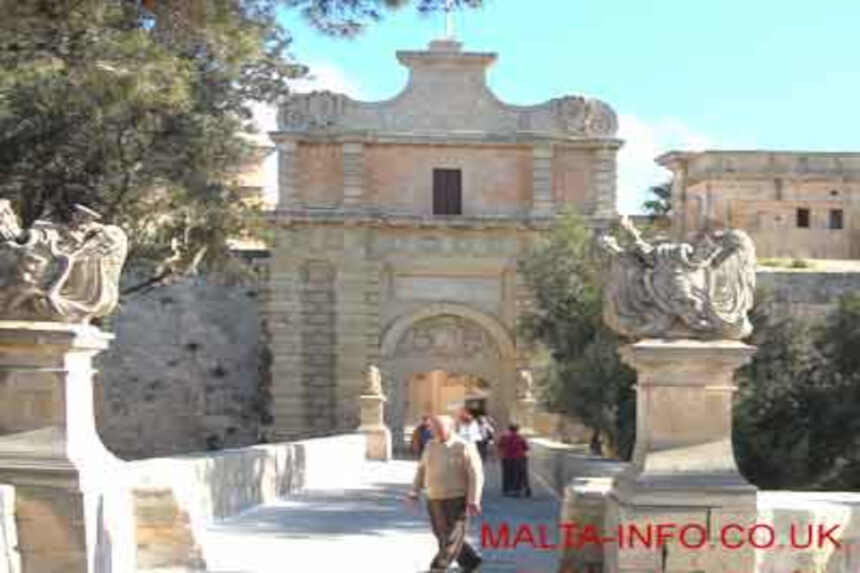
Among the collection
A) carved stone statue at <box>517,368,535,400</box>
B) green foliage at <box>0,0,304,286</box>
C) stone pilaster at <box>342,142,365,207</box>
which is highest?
stone pilaster at <box>342,142,365,207</box>

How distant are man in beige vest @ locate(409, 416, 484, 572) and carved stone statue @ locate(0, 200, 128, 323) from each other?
7.68 ft

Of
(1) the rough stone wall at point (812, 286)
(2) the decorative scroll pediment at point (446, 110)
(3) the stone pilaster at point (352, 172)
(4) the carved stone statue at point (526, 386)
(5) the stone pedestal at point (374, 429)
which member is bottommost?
(5) the stone pedestal at point (374, 429)

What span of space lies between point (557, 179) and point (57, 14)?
2309 cm

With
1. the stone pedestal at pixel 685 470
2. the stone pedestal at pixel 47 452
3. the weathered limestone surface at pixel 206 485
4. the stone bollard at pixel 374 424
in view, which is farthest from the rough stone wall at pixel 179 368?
the stone pedestal at pixel 685 470

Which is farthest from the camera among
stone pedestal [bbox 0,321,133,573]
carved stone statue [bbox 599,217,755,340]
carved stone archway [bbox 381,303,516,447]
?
carved stone archway [bbox 381,303,516,447]

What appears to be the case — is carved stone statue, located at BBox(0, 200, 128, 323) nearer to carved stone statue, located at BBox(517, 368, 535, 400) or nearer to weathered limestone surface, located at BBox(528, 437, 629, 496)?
weathered limestone surface, located at BBox(528, 437, 629, 496)

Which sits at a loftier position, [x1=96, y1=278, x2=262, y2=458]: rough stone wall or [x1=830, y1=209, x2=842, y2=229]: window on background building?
[x1=830, y1=209, x2=842, y2=229]: window on background building

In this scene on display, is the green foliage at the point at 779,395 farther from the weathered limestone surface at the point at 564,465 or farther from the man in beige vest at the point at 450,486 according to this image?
the man in beige vest at the point at 450,486

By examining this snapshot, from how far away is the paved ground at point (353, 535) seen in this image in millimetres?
9992

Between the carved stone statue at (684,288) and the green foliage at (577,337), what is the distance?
954 centimetres

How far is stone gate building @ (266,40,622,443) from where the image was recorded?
105 ft

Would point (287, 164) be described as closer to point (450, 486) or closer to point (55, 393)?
point (450, 486)

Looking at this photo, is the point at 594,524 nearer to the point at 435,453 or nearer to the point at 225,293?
the point at 435,453

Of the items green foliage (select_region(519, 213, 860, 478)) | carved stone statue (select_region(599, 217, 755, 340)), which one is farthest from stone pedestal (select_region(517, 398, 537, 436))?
carved stone statue (select_region(599, 217, 755, 340))
